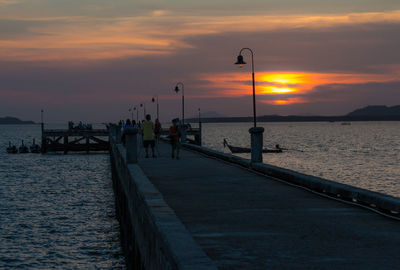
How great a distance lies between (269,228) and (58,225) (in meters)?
17.7

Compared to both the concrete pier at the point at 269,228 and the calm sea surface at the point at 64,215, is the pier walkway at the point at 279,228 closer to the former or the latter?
the concrete pier at the point at 269,228

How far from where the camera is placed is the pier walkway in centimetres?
721

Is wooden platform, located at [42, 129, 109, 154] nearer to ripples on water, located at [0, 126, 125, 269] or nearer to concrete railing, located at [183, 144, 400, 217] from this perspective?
ripples on water, located at [0, 126, 125, 269]

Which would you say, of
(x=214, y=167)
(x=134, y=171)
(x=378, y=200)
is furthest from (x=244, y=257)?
(x=214, y=167)

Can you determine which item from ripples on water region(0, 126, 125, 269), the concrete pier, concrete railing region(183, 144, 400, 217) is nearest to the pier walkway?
the concrete pier

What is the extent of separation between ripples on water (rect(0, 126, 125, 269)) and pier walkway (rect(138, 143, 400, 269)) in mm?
5940

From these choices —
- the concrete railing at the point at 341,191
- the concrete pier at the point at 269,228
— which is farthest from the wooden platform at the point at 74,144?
the concrete pier at the point at 269,228

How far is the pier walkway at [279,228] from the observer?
7207 millimetres

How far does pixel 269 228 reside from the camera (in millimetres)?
9211

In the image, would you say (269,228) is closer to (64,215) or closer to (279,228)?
(279,228)

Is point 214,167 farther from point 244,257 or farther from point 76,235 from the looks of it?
point 244,257

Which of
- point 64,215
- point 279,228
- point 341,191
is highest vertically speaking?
point 341,191

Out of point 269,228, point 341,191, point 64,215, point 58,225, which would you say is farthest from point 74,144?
point 269,228

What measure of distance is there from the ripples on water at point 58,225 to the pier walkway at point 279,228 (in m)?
5.94
